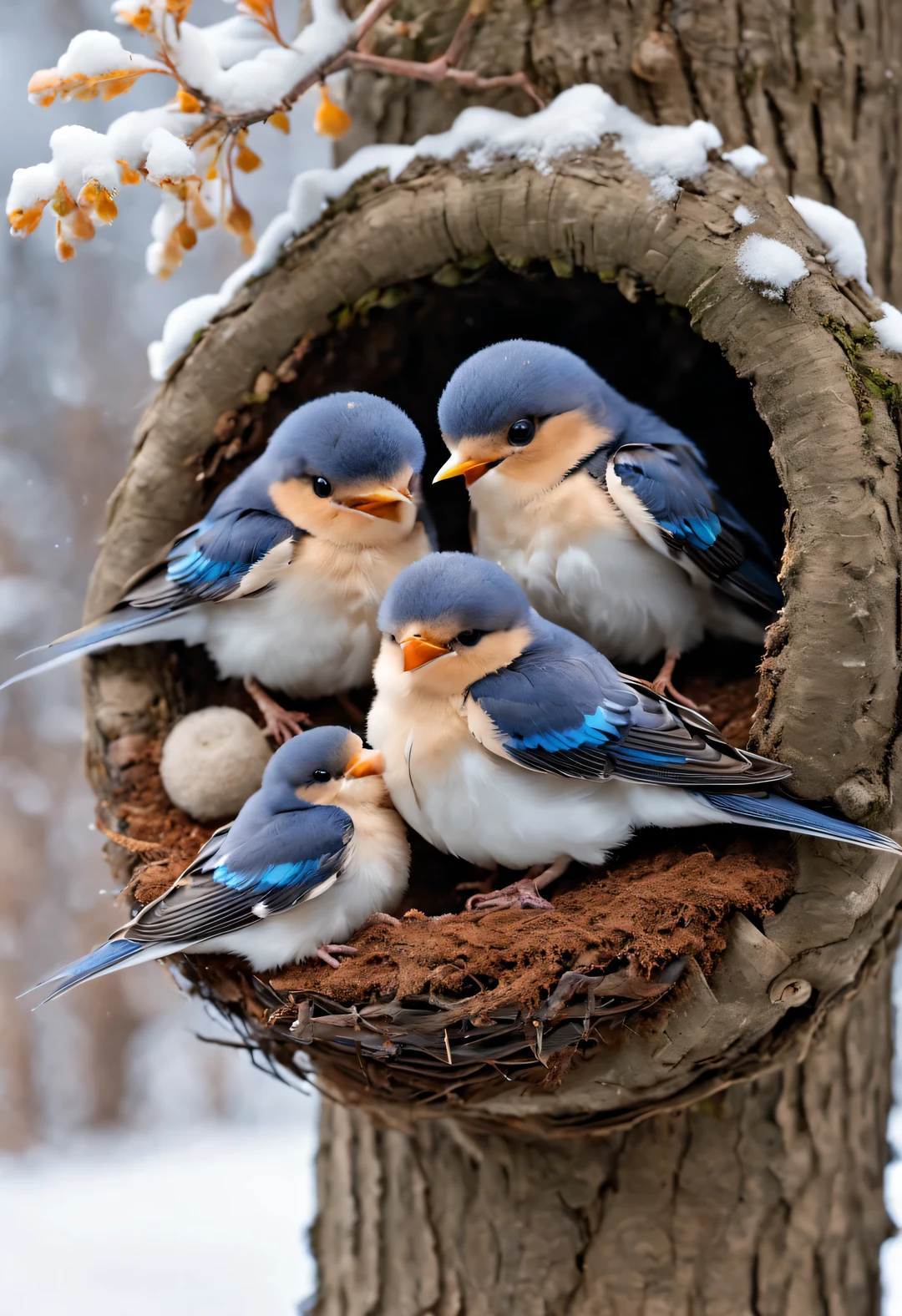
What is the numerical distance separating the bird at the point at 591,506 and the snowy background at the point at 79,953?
1.09m

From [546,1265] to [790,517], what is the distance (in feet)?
4.70

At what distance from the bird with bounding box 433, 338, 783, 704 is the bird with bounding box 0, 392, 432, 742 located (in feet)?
0.47

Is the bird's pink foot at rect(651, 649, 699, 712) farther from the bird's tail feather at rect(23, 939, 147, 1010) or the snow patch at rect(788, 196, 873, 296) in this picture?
→ the bird's tail feather at rect(23, 939, 147, 1010)

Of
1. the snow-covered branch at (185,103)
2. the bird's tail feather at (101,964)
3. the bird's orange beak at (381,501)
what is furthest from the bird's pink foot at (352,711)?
the snow-covered branch at (185,103)

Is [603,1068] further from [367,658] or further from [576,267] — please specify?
[576,267]

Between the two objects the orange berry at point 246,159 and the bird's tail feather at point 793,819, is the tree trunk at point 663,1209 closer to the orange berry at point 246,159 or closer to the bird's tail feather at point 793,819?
the bird's tail feather at point 793,819

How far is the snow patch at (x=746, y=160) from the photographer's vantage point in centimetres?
188

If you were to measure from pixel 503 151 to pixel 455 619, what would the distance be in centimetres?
93

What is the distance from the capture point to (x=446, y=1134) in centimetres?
210

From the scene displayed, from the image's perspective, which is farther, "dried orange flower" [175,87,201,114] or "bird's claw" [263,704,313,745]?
"bird's claw" [263,704,313,745]

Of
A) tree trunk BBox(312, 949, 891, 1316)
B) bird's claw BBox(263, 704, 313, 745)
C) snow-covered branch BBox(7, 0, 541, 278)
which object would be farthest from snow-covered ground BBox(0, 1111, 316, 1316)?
snow-covered branch BBox(7, 0, 541, 278)

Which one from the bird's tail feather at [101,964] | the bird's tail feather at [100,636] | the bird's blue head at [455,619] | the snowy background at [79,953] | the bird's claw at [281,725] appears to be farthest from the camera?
the snowy background at [79,953]

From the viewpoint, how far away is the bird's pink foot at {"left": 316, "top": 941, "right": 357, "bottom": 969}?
5.56ft

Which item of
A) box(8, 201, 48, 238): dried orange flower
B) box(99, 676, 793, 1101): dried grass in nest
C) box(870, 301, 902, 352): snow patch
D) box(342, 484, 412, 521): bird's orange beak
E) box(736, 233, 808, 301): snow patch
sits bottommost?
box(99, 676, 793, 1101): dried grass in nest
